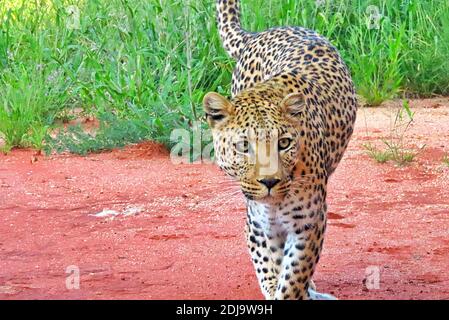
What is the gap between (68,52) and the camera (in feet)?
34.4

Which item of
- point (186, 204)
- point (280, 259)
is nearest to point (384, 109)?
point (186, 204)

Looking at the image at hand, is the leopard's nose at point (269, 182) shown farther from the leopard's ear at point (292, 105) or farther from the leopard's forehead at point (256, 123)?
the leopard's ear at point (292, 105)

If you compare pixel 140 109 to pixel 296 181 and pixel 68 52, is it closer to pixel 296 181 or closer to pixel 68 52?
pixel 68 52

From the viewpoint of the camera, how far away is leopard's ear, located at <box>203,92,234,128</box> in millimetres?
5199

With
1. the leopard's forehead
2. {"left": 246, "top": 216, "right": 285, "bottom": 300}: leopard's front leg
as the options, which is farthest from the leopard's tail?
the leopard's forehead

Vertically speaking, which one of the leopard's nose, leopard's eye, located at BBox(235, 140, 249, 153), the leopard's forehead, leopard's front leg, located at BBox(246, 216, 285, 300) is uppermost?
the leopard's forehead

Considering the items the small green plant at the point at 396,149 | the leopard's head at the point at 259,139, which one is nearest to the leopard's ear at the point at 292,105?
the leopard's head at the point at 259,139

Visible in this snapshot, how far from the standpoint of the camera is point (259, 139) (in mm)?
5023

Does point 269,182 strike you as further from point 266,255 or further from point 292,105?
point 266,255

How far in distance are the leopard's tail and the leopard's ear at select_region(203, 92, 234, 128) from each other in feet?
7.17

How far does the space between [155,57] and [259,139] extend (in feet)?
15.3

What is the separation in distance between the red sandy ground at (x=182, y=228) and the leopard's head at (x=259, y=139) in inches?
36.2

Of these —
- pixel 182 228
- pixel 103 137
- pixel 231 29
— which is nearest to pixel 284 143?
pixel 182 228

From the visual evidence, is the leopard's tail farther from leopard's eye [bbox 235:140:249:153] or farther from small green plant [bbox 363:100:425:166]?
leopard's eye [bbox 235:140:249:153]
